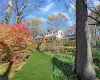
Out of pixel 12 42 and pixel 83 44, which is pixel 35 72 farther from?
pixel 12 42

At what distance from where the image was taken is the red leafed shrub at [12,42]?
14.9 meters

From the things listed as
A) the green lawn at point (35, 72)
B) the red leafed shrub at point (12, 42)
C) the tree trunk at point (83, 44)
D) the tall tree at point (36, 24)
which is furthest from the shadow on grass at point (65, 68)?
the tall tree at point (36, 24)

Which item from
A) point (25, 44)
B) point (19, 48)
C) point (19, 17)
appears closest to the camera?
point (19, 48)

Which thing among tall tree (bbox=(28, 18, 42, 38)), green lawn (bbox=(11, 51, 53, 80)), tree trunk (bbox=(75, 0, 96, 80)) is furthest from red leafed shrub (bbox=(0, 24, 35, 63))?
tall tree (bbox=(28, 18, 42, 38))

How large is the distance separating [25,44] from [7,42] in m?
2.59

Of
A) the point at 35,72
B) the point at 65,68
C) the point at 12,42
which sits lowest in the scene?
the point at 65,68

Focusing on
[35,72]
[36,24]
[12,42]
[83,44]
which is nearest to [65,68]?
[83,44]

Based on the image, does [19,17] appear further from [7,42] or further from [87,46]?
[87,46]

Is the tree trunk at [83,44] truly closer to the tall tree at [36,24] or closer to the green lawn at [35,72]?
the green lawn at [35,72]

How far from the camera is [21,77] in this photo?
8891 mm

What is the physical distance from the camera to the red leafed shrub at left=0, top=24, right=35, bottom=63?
14.9 meters

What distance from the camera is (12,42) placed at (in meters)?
15.2

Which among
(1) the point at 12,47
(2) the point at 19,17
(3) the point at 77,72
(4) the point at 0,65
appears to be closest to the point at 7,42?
(1) the point at 12,47

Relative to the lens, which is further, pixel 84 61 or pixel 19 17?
pixel 19 17
